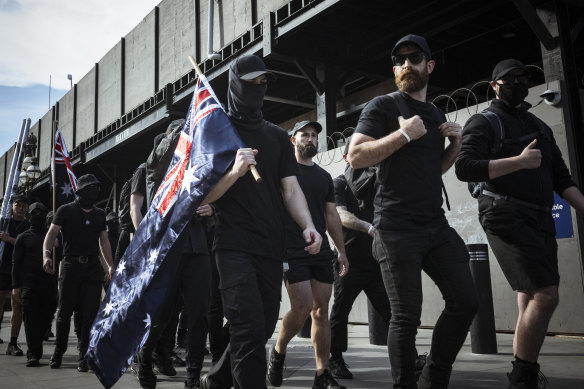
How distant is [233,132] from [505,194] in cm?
189

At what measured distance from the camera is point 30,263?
7469 millimetres

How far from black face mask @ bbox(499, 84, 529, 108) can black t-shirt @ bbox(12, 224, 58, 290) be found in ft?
20.4

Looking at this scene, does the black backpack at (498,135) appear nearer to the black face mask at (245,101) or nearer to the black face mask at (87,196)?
the black face mask at (245,101)

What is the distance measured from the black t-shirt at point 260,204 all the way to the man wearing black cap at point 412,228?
481 millimetres

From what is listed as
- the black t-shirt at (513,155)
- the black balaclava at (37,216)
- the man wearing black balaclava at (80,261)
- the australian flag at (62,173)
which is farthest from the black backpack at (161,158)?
the australian flag at (62,173)

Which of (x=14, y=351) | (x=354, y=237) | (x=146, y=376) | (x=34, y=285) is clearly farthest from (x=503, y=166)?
(x=14, y=351)

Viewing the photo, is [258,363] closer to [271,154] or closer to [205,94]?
[271,154]

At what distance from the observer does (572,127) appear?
24.2 ft

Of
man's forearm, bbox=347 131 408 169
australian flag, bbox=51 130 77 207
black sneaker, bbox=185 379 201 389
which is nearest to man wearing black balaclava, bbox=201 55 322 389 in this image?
man's forearm, bbox=347 131 408 169

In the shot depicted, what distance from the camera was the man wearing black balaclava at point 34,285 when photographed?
6.86m

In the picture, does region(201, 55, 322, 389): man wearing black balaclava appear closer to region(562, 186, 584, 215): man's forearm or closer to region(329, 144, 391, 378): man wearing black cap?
region(329, 144, 391, 378): man wearing black cap

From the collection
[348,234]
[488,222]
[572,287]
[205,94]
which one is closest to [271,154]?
[205,94]

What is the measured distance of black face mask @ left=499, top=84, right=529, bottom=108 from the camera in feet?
13.0

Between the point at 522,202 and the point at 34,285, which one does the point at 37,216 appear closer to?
the point at 34,285
